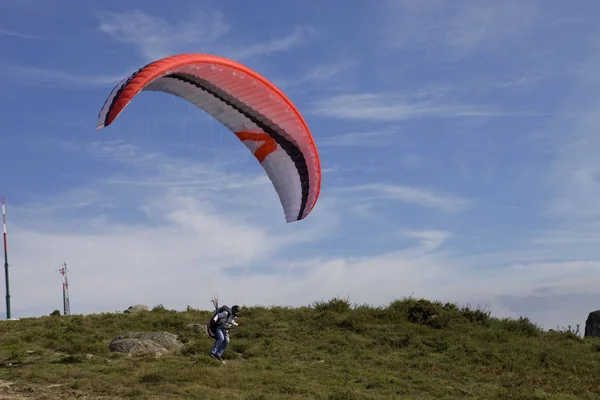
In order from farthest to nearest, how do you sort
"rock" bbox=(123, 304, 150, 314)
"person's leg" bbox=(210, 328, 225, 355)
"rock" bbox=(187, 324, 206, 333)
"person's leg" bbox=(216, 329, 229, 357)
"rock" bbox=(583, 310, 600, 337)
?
"rock" bbox=(123, 304, 150, 314) < "rock" bbox=(583, 310, 600, 337) < "rock" bbox=(187, 324, 206, 333) < "person's leg" bbox=(216, 329, 229, 357) < "person's leg" bbox=(210, 328, 225, 355)

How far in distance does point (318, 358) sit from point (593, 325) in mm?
14643

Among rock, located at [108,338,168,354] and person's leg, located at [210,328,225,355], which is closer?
person's leg, located at [210,328,225,355]

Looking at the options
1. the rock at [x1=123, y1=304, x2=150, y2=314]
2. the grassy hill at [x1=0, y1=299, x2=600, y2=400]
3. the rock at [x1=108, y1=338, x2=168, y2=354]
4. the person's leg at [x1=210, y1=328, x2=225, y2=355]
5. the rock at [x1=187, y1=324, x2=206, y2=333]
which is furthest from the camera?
the rock at [x1=123, y1=304, x2=150, y2=314]

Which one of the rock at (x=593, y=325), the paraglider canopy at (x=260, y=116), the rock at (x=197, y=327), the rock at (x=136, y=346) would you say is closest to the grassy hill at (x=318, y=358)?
the rock at (x=136, y=346)

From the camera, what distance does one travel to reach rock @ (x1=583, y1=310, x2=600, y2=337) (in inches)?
1132

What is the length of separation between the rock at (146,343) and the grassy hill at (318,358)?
0.41 metres

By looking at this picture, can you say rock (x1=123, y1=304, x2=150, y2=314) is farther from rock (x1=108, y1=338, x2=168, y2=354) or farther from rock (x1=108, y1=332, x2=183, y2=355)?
rock (x1=108, y1=338, x2=168, y2=354)

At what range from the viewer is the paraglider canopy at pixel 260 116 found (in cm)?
1802

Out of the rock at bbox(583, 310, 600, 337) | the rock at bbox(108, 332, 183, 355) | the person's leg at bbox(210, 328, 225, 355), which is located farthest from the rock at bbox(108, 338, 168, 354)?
the rock at bbox(583, 310, 600, 337)

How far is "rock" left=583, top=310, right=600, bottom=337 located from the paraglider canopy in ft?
53.1

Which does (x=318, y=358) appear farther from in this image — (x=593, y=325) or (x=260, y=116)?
(x=593, y=325)

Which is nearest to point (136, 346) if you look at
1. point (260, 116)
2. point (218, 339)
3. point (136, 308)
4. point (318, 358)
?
point (218, 339)

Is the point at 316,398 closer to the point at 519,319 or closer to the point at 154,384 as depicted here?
the point at 154,384

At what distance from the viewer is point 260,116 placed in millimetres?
19328
